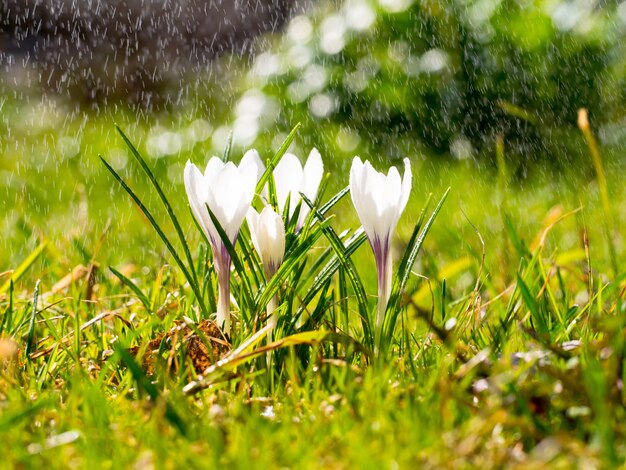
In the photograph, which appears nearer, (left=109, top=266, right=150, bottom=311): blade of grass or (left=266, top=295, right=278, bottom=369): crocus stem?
(left=266, top=295, right=278, bottom=369): crocus stem

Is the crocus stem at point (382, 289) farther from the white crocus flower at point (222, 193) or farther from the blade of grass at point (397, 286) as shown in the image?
the white crocus flower at point (222, 193)

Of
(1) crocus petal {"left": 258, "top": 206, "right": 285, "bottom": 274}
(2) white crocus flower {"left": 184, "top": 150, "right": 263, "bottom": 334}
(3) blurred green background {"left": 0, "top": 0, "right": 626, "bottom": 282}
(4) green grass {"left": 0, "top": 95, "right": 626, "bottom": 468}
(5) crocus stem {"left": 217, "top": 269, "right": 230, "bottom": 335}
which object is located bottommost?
(3) blurred green background {"left": 0, "top": 0, "right": 626, "bottom": 282}

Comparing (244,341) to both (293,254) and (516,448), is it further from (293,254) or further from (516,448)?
(516,448)

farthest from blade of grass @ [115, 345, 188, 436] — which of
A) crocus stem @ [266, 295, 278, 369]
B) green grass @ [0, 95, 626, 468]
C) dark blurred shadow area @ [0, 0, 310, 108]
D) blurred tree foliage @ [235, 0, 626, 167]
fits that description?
dark blurred shadow area @ [0, 0, 310, 108]

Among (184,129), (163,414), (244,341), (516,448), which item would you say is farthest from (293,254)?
(184,129)

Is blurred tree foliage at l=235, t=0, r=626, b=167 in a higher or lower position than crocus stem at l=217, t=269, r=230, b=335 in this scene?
lower

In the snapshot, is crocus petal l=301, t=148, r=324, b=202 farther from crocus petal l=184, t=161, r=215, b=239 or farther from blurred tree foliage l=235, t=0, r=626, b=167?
blurred tree foliage l=235, t=0, r=626, b=167

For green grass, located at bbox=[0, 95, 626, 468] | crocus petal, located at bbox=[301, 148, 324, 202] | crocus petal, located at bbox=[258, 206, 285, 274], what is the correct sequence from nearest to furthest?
green grass, located at bbox=[0, 95, 626, 468], crocus petal, located at bbox=[258, 206, 285, 274], crocus petal, located at bbox=[301, 148, 324, 202]
